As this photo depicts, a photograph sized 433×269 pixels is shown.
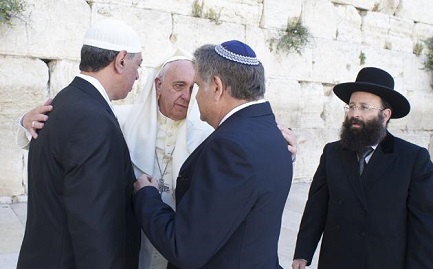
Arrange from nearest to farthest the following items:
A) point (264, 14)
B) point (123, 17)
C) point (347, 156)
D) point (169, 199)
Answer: point (169, 199) → point (347, 156) → point (123, 17) → point (264, 14)

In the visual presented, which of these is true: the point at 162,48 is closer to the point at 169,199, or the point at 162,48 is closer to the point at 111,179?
the point at 169,199

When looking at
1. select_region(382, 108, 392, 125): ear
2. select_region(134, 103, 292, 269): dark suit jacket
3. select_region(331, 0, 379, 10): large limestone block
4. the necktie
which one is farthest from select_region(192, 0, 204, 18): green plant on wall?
select_region(134, 103, 292, 269): dark suit jacket

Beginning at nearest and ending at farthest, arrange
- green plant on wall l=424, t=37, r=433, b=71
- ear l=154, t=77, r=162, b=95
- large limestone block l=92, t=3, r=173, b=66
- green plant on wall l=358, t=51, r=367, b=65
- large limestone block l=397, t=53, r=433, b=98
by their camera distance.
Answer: ear l=154, t=77, r=162, b=95 < large limestone block l=92, t=3, r=173, b=66 < green plant on wall l=358, t=51, r=367, b=65 < large limestone block l=397, t=53, r=433, b=98 < green plant on wall l=424, t=37, r=433, b=71

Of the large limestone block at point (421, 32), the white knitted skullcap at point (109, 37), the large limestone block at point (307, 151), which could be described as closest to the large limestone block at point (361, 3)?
the large limestone block at point (421, 32)

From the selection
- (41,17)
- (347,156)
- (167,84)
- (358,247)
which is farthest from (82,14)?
(358,247)

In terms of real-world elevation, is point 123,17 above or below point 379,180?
above

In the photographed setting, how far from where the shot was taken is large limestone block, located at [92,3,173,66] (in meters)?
6.01

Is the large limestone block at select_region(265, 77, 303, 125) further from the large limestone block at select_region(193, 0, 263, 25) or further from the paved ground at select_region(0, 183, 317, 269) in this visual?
the paved ground at select_region(0, 183, 317, 269)

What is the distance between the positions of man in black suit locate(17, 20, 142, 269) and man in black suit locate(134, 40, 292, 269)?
15 centimetres

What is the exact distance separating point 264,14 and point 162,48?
1.93m

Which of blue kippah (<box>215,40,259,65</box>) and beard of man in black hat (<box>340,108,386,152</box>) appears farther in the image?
beard of man in black hat (<box>340,108,386,152</box>)

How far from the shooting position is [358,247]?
8.51ft

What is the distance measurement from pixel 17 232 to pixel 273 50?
474cm

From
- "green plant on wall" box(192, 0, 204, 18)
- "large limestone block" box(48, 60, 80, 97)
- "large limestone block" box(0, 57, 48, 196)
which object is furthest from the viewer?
"green plant on wall" box(192, 0, 204, 18)
